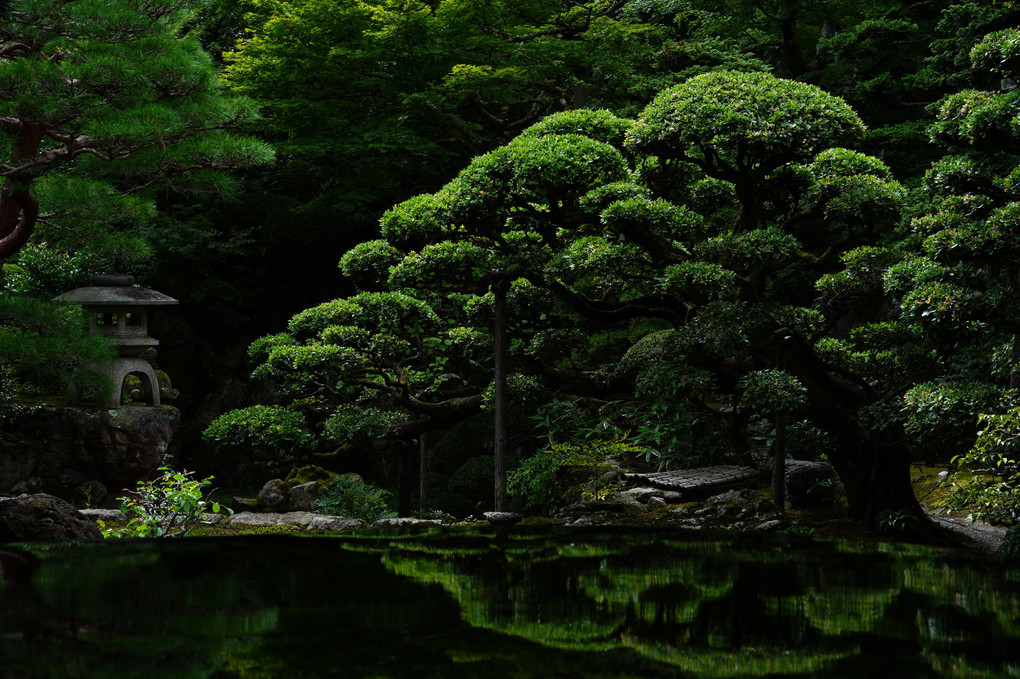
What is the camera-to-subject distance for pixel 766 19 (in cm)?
1490

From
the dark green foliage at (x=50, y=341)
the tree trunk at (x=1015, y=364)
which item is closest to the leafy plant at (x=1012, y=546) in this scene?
the tree trunk at (x=1015, y=364)

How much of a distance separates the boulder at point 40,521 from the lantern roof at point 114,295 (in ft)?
18.7

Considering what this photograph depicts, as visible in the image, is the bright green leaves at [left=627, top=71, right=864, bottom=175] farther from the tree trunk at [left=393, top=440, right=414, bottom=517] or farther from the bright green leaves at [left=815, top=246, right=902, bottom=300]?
the tree trunk at [left=393, top=440, right=414, bottom=517]

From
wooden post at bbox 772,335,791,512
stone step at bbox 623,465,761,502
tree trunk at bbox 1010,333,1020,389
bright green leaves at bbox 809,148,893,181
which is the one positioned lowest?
stone step at bbox 623,465,761,502

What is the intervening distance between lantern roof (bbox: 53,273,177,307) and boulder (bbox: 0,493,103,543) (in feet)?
18.7

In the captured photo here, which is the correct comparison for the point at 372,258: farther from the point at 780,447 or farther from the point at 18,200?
the point at 780,447

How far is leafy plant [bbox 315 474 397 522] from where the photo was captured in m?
11.5

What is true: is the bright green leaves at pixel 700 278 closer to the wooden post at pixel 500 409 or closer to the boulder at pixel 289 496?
the wooden post at pixel 500 409

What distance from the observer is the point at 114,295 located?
1214 cm

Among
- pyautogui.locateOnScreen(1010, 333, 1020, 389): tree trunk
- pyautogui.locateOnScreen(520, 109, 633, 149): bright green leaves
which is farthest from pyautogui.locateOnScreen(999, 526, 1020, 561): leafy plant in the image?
pyautogui.locateOnScreen(520, 109, 633, 149): bright green leaves

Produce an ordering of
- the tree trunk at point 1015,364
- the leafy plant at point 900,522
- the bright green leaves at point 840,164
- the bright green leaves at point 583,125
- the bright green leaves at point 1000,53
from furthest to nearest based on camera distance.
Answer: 1. the bright green leaves at point 583,125
2. the leafy plant at point 900,522
3. the bright green leaves at point 840,164
4. the tree trunk at point 1015,364
5. the bright green leaves at point 1000,53

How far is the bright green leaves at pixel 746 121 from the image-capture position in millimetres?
7457

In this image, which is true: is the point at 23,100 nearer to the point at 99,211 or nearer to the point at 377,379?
the point at 99,211

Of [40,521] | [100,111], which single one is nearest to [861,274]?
[100,111]
